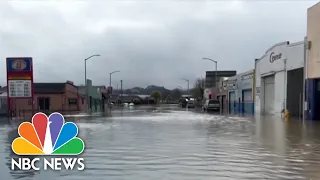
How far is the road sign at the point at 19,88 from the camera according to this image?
41500 mm

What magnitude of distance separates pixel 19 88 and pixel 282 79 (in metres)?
29.6

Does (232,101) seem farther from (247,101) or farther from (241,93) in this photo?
(247,101)

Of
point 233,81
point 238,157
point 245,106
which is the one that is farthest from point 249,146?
point 233,81

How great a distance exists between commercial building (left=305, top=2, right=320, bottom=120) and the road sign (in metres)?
29.8

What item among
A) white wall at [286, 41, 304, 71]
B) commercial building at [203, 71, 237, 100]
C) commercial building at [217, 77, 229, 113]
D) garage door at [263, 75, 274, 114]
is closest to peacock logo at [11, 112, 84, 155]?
white wall at [286, 41, 304, 71]

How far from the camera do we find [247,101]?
54.6 m

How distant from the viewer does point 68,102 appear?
69.8m

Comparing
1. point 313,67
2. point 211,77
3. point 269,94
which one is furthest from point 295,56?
point 211,77

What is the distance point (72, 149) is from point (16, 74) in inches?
1404

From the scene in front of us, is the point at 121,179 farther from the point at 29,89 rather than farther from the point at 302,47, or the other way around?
the point at 29,89

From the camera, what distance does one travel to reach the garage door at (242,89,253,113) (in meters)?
52.1

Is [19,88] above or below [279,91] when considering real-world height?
above

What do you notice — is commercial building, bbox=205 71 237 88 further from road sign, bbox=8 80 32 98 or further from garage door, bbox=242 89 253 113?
road sign, bbox=8 80 32 98

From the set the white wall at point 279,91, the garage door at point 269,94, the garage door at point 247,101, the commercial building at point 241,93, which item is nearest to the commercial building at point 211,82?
the commercial building at point 241,93
